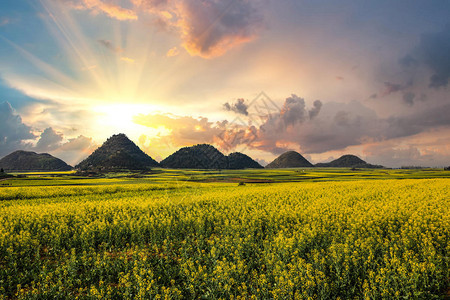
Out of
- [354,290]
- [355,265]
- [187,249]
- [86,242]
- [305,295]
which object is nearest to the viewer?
[305,295]

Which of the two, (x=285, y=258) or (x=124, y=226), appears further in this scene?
(x=124, y=226)

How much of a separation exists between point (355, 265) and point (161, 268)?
365 inches

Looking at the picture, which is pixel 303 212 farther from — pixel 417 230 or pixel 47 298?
pixel 47 298

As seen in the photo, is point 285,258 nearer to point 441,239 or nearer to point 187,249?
point 187,249

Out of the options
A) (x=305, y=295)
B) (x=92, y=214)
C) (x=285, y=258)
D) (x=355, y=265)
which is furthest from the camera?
(x=92, y=214)

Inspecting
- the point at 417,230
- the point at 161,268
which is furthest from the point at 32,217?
the point at 417,230

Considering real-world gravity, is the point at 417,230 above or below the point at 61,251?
above

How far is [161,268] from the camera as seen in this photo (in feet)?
37.7

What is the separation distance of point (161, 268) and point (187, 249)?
1920 mm

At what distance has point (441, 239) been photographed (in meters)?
14.2

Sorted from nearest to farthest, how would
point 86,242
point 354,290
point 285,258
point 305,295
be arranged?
1. point 305,295
2. point 354,290
3. point 285,258
4. point 86,242

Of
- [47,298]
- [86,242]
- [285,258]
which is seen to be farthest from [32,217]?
[285,258]

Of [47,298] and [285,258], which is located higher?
[285,258]

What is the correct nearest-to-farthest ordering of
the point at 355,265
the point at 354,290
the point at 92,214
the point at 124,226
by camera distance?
the point at 354,290
the point at 355,265
the point at 124,226
the point at 92,214
